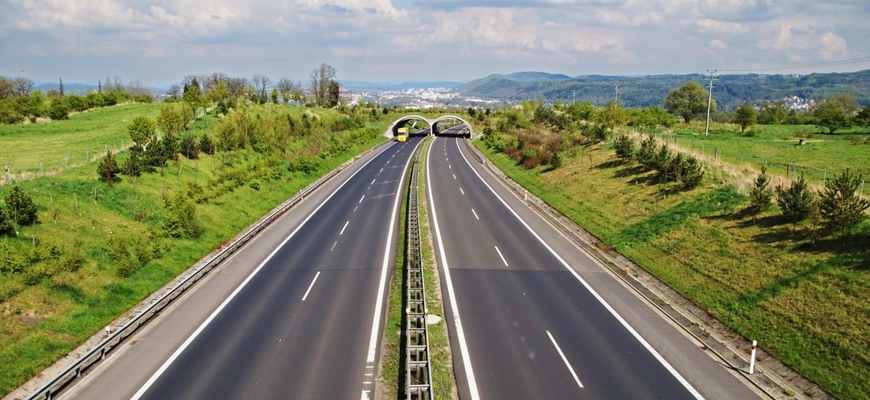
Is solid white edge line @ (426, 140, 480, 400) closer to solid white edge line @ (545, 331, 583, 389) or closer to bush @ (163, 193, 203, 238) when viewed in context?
solid white edge line @ (545, 331, 583, 389)

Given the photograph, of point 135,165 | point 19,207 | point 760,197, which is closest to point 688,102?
point 760,197

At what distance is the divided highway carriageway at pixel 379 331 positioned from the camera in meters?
15.6

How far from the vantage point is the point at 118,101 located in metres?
91.1

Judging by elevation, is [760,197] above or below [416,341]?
above

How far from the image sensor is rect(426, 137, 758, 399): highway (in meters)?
15.7

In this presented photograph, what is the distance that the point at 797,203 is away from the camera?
24.5 meters

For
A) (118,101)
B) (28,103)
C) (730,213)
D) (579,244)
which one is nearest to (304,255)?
(579,244)

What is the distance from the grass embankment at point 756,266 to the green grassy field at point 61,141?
130 feet

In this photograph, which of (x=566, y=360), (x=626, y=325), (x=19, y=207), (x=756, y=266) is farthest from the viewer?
(x=19, y=207)

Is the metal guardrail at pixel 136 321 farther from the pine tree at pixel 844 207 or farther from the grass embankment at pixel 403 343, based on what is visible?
the pine tree at pixel 844 207

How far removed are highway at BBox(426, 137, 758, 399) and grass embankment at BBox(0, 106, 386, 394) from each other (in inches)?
569

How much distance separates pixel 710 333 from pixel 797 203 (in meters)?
10.3

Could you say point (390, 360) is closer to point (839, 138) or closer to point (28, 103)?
point (839, 138)

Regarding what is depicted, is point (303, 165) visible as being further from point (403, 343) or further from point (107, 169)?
point (403, 343)
